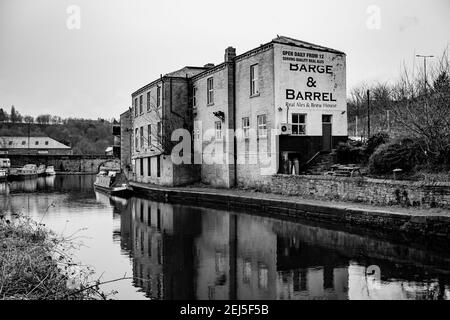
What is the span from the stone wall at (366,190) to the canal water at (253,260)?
70.4 inches

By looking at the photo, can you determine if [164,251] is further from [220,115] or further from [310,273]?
[220,115]

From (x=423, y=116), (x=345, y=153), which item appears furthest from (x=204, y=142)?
(x=423, y=116)

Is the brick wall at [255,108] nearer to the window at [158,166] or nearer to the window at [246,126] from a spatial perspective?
the window at [246,126]

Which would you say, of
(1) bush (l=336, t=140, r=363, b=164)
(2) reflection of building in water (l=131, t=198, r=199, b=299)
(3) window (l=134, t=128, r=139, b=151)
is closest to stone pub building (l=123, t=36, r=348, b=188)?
(1) bush (l=336, t=140, r=363, b=164)

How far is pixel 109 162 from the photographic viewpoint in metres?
69.1

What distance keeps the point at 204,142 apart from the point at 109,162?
4716cm

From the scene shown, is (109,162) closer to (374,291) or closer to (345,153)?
(345,153)

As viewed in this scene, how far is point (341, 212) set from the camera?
42.5 feet

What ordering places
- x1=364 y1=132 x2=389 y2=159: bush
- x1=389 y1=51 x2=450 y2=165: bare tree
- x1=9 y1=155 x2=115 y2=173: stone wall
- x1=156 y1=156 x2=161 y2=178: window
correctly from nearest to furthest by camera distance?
x1=389 y1=51 x2=450 y2=165: bare tree
x1=364 y1=132 x2=389 y2=159: bush
x1=156 y1=156 x2=161 y2=178: window
x1=9 y1=155 x2=115 y2=173: stone wall

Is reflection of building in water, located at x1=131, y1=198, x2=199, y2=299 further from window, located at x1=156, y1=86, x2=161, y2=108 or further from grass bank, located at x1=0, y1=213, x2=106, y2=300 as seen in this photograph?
window, located at x1=156, y1=86, x2=161, y2=108

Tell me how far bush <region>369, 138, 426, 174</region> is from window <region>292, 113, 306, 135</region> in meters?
4.87

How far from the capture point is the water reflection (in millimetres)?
6887

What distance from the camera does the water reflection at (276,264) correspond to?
6887 millimetres

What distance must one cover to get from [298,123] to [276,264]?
12.0 meters
